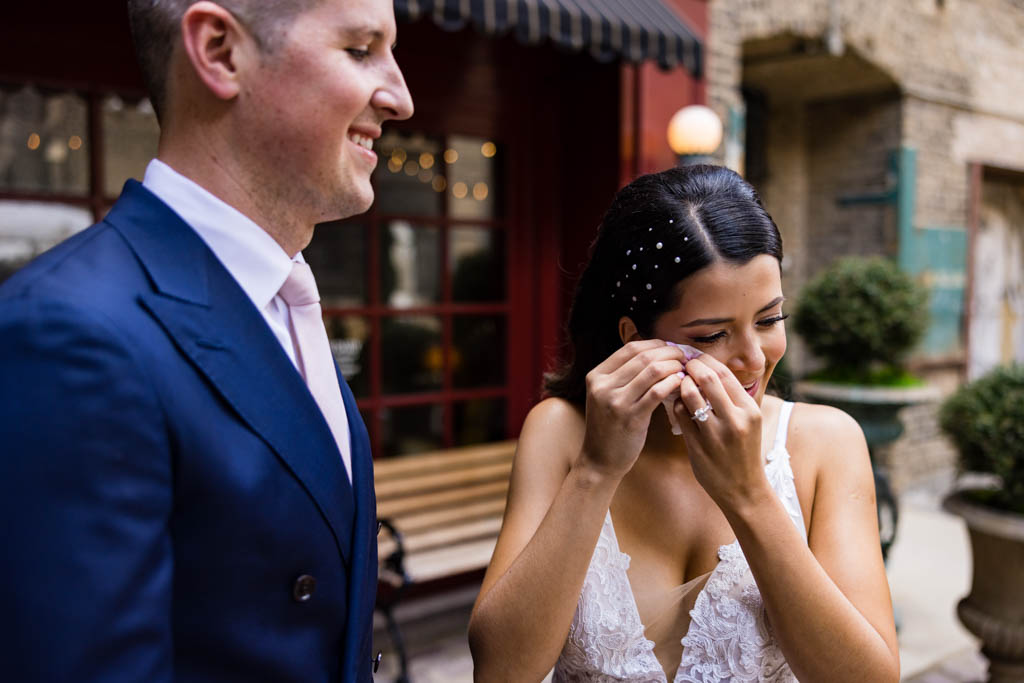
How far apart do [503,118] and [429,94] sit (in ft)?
1.73

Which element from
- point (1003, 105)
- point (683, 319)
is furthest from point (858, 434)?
point (1003, 105)

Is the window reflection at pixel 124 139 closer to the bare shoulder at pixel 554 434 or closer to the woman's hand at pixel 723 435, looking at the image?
the bare shoulder at pixel 554 434

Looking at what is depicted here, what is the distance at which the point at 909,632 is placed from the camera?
4277mm

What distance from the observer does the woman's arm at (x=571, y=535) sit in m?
1.30

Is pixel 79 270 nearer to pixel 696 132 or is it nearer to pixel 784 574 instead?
pixel 784 574

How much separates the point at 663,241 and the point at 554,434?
46 centimetres

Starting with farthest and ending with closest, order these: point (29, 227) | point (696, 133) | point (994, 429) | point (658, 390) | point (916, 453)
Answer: point (916, 453) → point (696, 133) → point (29, 227) → point (994, 429) → point (658, 390)

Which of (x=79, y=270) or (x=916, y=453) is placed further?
(x=916, y=453)

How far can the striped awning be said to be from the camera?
10.3 ft

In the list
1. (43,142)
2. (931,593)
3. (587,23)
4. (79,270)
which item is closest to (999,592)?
(931,593)

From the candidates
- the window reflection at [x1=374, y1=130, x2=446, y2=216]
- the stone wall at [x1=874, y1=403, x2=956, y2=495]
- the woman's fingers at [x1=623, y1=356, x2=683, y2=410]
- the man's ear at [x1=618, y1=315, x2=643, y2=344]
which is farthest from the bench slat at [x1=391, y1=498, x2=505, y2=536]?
the stone wall at [x1=874, y1=403, x2=956, y2=495]

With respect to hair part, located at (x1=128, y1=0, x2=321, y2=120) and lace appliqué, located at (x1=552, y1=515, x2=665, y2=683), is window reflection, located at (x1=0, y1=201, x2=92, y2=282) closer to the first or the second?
hair part, located at (x1=128, y1=0, x2=321, y2=120)

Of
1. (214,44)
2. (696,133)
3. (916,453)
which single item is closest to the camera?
(214,44)

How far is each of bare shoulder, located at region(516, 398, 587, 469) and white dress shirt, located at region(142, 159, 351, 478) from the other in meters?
0.73
